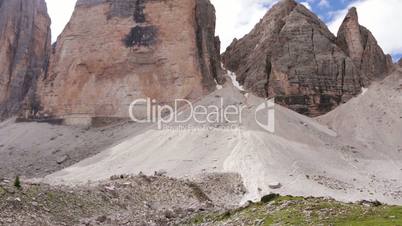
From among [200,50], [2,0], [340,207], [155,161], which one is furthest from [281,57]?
[340,207]

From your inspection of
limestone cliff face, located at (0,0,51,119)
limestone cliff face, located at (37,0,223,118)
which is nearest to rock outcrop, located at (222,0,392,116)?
limestone cliff face, located at (37,0,223,118)

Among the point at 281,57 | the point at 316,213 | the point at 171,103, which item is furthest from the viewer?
the point at 281,57

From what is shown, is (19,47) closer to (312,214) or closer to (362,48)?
(362,48)

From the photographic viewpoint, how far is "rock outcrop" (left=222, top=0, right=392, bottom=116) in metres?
74.2

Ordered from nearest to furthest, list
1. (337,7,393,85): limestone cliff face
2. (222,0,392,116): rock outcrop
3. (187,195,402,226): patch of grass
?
(187,195,402,226): patch of grass, (222,0,392,116): rock outcrop, (337,7,393,85): limestone cliff face

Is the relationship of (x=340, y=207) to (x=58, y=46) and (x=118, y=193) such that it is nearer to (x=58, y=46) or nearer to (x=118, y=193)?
(x=118, y=193)

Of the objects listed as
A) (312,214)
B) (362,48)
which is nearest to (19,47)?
(362,48)

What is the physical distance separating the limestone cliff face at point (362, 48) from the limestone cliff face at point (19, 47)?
4570 centimetres

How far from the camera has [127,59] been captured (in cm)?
6825

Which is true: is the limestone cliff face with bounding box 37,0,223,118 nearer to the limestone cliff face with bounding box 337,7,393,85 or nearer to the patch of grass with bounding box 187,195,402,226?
the limestone cliff face with bounding box 337,7,393,85

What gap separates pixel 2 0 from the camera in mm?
90812

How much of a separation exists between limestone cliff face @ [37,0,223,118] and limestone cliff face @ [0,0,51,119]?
14.9 metres

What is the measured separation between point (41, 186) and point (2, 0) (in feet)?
231

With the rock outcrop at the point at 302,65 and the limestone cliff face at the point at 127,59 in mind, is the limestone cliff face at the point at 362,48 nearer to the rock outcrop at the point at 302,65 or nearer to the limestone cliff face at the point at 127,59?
the rock outcrop at the point at 302,65
